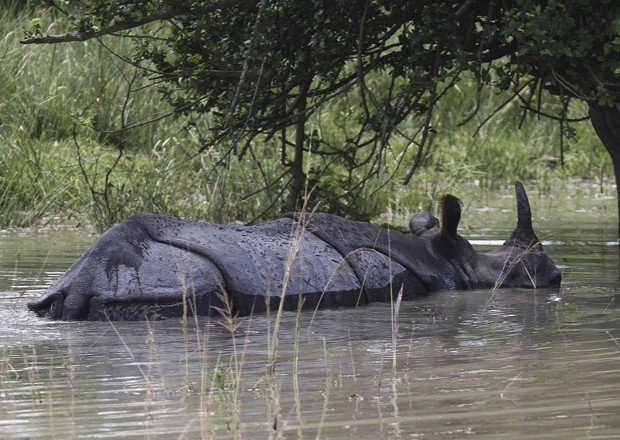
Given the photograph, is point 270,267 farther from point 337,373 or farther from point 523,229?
point 523,229

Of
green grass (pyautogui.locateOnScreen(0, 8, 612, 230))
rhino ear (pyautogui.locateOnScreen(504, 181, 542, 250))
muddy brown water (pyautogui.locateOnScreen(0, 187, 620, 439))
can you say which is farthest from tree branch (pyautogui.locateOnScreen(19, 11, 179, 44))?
rhino ear (pyautogui.locateOnScreen(504, 181, 542, 250))

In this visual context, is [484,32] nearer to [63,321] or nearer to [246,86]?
[246,86]

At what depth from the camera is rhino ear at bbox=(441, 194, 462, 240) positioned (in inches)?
281

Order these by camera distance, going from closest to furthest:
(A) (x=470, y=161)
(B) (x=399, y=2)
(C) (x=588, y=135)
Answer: (B) (x=399, y=2) → (A) (x=470, y=161) → (C) (x=588, y=135)

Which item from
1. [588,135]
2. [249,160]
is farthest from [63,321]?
[588,135]

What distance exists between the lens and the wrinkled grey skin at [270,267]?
5.98 m

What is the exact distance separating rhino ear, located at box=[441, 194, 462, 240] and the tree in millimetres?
329

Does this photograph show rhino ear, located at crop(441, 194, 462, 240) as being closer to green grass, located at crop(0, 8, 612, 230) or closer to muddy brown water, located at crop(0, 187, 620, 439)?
muddy brown water, located at crop(0, 187, 620, 439)

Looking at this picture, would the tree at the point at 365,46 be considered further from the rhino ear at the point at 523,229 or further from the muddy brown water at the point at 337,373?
the muddy brown water at the point at 337,373

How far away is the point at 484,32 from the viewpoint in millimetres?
6754

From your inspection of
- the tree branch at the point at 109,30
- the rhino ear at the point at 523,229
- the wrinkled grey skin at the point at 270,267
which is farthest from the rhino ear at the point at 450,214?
the tree branch at the point at 109,30

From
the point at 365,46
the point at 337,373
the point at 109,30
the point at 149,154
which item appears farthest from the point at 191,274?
the point at 149,154

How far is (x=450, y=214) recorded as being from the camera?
7207 mm

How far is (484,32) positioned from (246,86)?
1666 millimetres
